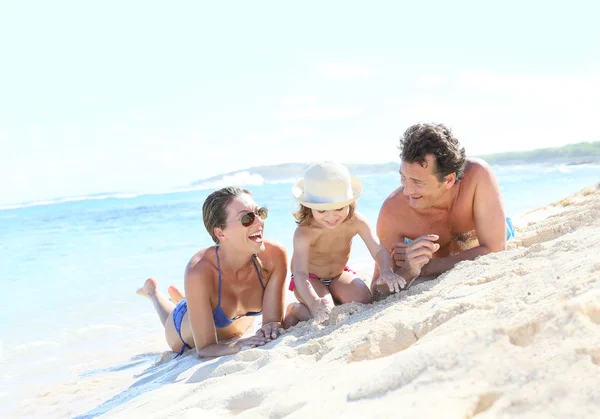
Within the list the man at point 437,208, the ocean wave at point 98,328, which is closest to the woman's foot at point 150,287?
the ocean wave at point 98,328

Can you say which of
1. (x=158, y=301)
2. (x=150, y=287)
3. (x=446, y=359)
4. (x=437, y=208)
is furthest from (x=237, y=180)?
(x=446, y=359)

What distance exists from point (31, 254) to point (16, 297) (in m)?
4.78

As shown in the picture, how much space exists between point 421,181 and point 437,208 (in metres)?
0.38

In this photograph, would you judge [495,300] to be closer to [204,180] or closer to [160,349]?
[160,349]

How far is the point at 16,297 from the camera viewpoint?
7.80m

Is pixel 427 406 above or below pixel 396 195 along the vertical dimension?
below

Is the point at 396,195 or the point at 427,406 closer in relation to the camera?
the point at 427,406

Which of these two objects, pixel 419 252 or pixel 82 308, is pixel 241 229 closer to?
pixel 419 252

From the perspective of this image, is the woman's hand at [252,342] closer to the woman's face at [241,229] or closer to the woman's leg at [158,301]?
the woman's face at [241,229]

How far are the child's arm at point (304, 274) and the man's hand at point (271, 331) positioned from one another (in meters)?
0.24

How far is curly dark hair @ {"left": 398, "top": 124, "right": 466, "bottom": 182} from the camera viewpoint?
3.84 m

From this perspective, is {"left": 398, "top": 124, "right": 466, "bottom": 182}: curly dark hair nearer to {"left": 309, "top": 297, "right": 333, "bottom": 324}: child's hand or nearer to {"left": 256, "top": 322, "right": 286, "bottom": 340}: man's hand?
{"left": 309, "top": 297, "right": 333, "bottom": 324}: child's hand

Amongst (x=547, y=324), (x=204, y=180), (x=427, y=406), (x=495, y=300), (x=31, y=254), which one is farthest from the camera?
(x=204, y=180)

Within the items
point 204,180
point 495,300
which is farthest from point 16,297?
point 204,180
